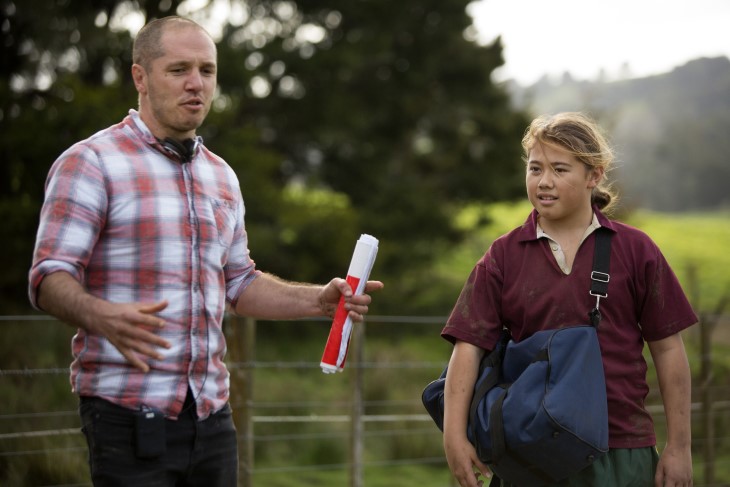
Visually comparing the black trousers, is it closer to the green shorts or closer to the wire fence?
the green shorts

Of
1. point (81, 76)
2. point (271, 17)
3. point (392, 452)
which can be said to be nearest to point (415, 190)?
point (271, 17)

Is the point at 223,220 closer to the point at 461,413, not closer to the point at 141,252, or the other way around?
the point at 141,252

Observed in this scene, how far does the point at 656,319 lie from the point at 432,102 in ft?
49.8

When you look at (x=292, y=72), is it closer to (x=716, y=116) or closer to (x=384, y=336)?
(x=384, y=336)

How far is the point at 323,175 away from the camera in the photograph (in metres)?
16.5

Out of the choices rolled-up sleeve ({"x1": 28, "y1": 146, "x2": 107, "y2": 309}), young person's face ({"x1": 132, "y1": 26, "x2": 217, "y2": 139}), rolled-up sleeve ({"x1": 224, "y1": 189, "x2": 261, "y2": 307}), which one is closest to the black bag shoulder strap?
rolled-up sleeve ({"x1": 224, "y1": 189, "x2": 261, "y2": 307})

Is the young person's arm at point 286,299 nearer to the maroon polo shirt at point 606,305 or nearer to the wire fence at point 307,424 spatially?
the maroon polo shirt at point 606,305

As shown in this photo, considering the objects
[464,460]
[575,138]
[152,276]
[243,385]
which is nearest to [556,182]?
[575,138]

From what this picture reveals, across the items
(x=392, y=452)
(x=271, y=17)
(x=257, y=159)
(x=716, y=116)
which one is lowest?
(x=392, y=452)

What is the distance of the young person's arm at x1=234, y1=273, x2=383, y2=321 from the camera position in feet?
9.30

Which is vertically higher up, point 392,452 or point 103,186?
point 103,186

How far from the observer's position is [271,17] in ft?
50.3

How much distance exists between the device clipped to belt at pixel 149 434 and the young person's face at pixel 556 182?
1233 millimetres

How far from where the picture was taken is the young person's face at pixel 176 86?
2.67 metres
